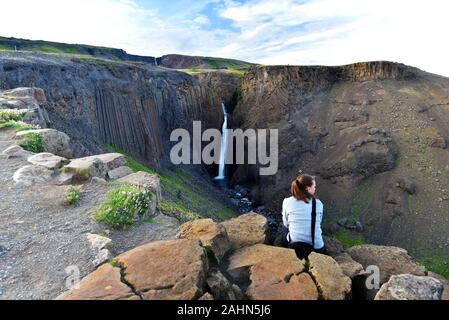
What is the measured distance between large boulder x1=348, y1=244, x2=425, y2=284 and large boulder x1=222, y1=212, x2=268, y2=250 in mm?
2060

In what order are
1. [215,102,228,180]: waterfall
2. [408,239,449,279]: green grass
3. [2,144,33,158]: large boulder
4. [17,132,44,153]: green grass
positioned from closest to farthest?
1. [2,144,33,158]: large boulder
2. [17,132,44,153]: green grass
3. [408,239,449,279]: green grass
4. [215,102,228,180]: waterfall

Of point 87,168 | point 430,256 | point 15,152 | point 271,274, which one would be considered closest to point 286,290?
point 271,274

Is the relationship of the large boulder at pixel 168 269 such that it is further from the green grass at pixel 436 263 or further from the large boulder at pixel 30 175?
the green grass at pixel 436 263

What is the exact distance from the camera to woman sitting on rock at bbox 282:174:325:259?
589cm

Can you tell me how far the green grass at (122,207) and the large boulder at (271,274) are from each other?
7.71 ft

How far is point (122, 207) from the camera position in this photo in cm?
676

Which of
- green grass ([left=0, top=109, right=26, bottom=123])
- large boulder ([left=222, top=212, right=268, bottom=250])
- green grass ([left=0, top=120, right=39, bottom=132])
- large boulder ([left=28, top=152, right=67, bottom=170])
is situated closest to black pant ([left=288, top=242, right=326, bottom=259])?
large boulder ([left=222, top=212, right=268, bottom=250])

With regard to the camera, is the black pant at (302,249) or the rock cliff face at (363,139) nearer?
the black pant at (302,249)

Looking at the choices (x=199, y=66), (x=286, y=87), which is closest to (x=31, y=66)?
(x=286, y=87)

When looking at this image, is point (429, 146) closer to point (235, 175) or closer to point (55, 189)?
point (235, 175)

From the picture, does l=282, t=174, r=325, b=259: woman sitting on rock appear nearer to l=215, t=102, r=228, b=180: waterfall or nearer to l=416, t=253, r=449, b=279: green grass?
l=416, t=253, r=449, b=279: green grass

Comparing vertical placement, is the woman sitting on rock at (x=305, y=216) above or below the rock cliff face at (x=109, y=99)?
below

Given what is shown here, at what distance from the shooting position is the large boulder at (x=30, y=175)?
25.1 feet

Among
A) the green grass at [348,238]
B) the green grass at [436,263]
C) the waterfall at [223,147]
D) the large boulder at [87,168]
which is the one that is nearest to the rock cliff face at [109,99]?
the waterfall at [223,147]
